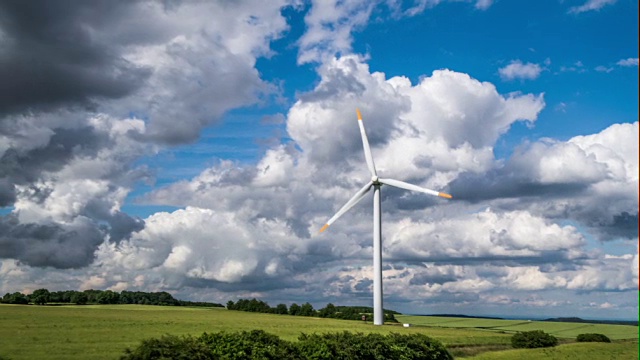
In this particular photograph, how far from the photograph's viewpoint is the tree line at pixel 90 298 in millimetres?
138625

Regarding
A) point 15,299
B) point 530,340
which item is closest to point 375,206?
point 530,340

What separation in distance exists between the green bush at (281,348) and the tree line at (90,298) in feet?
343

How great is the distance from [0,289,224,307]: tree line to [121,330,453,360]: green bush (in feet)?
343

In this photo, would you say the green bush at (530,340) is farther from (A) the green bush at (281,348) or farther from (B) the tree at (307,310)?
(B) the tree at (307,310)

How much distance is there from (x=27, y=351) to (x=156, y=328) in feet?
96.2

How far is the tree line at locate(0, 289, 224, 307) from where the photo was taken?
455 ft

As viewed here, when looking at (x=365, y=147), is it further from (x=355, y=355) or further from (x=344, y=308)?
(x=344, y=308)

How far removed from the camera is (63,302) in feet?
512

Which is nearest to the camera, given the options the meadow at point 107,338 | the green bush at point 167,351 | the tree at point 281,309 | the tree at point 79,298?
the green bush at point 167,351

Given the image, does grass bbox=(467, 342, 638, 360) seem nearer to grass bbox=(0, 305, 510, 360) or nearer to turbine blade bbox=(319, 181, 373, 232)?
grass bbox=(0, 305, 510, 360)

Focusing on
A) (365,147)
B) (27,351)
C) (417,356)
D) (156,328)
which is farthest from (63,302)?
(417,356)

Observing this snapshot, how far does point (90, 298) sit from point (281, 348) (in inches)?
5175

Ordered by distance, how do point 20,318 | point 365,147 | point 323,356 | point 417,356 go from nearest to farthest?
point 323,356 → point 417,356 → point 20,318 → point 365,147

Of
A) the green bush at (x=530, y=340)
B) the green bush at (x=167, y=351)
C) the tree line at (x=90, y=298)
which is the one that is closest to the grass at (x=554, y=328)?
the green bush at (x=530, y=340)
